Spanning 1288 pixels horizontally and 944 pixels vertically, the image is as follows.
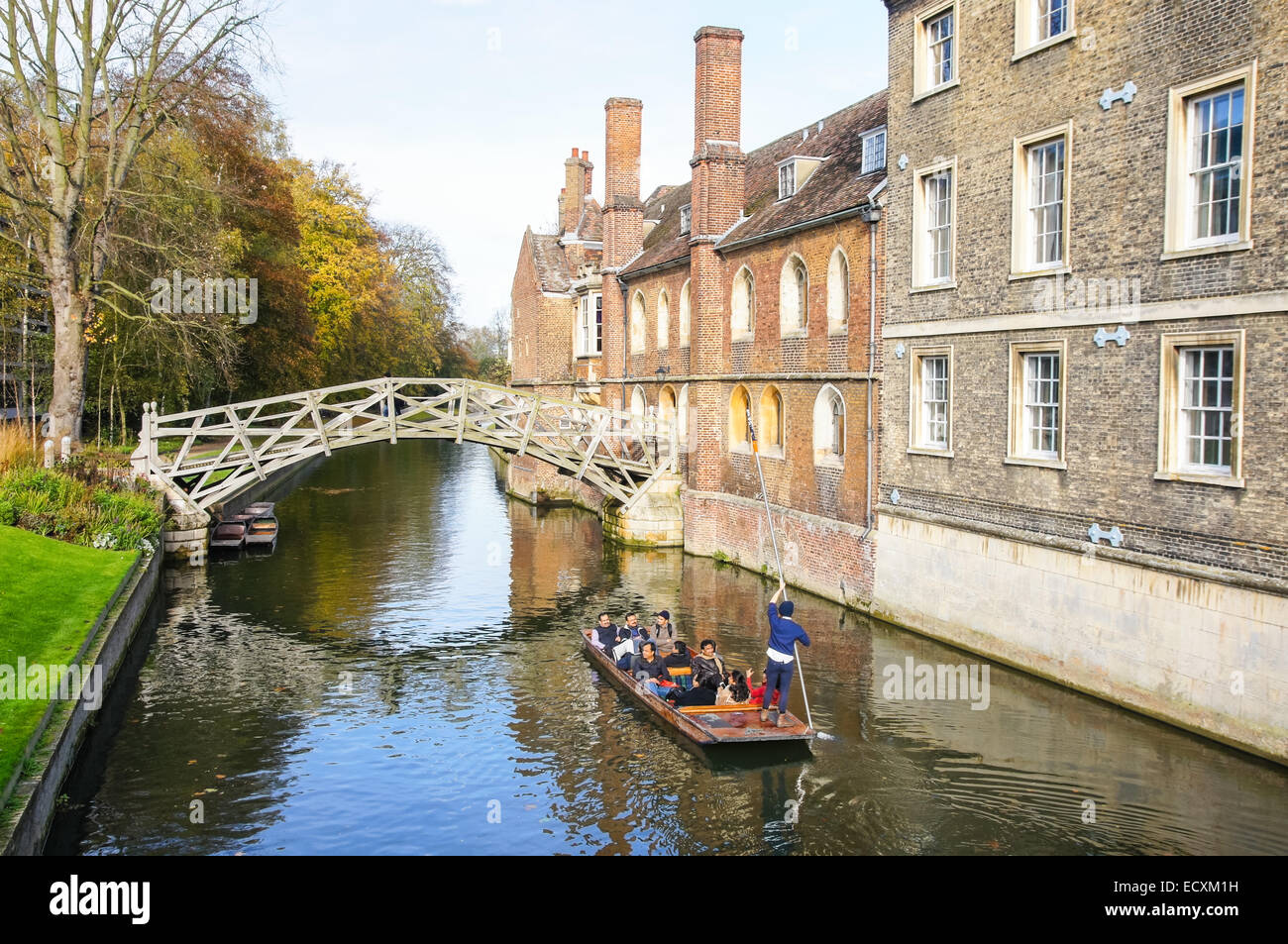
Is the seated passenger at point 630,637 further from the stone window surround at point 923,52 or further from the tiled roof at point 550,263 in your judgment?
the tiled roof at point 550,263

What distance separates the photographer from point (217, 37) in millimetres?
24750

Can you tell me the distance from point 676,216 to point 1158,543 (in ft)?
71.3

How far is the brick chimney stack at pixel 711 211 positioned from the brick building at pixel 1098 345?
7239 millimetres

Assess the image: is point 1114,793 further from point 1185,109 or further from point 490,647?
point 490,647

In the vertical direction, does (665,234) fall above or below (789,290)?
above

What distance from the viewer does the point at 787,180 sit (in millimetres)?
24109

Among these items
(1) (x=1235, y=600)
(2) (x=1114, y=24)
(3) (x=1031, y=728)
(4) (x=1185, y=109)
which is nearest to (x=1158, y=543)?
(1) (x=1235, y=600)

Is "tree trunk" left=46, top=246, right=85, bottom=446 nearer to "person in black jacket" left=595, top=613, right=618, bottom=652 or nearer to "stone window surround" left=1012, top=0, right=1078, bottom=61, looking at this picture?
"person in black jacket" left=595, top=613, right=618, bottom=652

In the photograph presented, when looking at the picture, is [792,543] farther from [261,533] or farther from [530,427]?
[261,533]

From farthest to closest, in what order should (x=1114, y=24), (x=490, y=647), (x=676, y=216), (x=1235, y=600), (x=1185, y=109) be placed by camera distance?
(x=676, y=216)
(x=490, y=647)
(x=1114, y=24)
(x=1185, y=109)
(x=1235, y=600)

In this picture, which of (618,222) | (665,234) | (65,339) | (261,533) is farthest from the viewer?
(618,222)

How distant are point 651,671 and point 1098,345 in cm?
705

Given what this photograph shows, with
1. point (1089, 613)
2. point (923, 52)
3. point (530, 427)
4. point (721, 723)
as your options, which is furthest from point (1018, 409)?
point (530, 427)

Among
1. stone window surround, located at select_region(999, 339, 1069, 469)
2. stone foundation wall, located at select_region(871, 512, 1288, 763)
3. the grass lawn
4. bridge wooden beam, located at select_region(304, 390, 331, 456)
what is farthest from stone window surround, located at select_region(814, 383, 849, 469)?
the grass lawn
